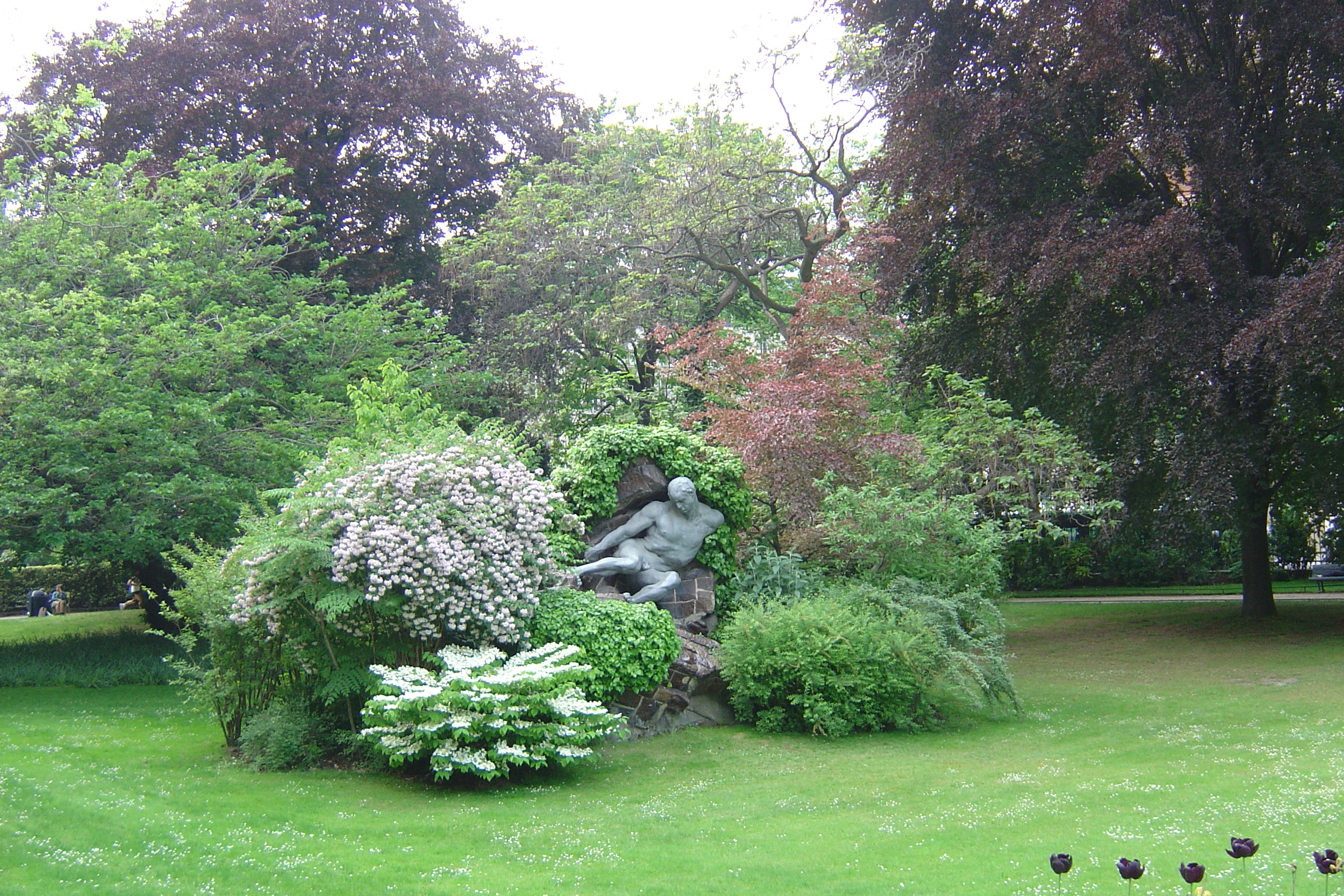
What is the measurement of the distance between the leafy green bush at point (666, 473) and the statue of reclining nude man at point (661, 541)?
0.27 metres

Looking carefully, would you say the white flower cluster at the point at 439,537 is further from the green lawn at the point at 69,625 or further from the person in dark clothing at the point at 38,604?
the person in dark clothing at the point at 38,604

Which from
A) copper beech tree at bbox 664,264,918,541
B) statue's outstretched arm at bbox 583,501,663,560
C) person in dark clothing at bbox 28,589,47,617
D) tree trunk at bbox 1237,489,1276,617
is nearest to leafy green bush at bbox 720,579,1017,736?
statue's outstretched arm at bbox 583,501,663,560

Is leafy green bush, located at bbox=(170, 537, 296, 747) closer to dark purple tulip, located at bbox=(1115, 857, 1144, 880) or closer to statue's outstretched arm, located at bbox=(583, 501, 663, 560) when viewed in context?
statue's outstretched arm, located at bbox=(583, 501, 663, 560)

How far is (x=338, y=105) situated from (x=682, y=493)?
43.2 ft

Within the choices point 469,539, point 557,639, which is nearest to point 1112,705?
point 557,639

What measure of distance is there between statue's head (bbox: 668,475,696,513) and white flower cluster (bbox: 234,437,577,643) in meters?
2.04

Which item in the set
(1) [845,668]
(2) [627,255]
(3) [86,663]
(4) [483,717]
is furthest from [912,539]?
(3) [86,663]

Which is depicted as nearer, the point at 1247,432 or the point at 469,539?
the point at 469,539

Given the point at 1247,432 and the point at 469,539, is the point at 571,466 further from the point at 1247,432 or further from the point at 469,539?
the point at 1247,432

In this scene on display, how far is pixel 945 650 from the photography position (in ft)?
32.1

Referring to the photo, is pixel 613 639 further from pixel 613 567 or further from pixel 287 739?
pixel 287 739

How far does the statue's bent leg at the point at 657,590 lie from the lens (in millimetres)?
10805

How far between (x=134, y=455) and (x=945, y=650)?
1038 centimetres

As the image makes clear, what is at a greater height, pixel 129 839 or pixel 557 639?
pixel 557 639
